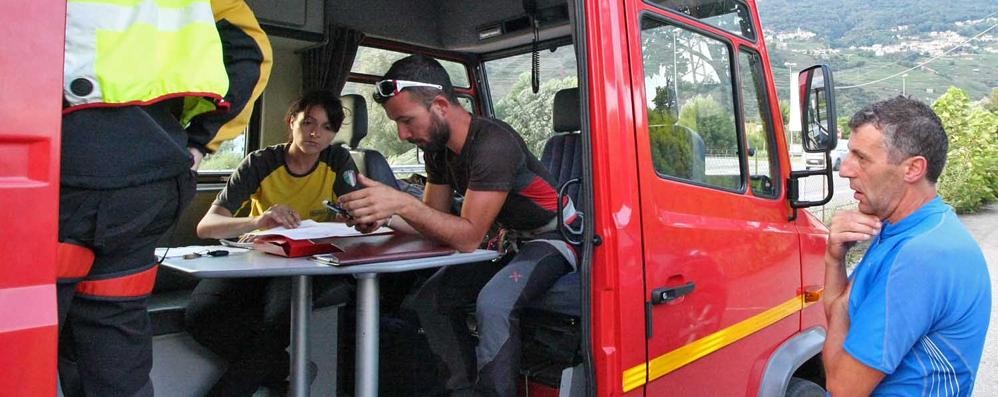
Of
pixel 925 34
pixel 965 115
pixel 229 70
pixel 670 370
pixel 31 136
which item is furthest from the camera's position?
pixel 925 34

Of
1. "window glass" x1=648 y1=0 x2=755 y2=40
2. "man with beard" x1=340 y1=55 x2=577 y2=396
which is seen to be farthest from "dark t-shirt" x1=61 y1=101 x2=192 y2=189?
"window glass" x1=648 y1=0 x2=755 y2=40

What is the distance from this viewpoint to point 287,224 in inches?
107

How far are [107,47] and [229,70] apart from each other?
40cm

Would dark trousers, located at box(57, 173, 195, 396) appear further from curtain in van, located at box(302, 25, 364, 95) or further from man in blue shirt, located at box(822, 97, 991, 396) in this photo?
curtain in van, located at box(302, 25, 364, 95)

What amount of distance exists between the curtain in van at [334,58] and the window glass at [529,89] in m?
0.97

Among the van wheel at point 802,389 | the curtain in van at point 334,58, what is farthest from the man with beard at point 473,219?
the curtain in van at point 334,58

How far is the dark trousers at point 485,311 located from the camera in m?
2.17

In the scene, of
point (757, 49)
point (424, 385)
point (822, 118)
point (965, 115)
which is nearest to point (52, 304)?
point (424, 385)

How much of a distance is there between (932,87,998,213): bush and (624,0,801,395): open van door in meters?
14.0

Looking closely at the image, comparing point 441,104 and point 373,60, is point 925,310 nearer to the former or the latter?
point 441,104

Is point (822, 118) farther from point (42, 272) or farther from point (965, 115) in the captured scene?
point (965, 115)

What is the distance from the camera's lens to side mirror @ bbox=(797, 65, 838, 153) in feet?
7.80

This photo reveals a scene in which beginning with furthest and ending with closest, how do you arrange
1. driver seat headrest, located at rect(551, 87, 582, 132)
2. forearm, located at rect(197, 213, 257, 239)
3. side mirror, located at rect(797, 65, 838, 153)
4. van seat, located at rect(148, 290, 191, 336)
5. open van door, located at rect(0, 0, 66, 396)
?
driver seat headrest, located at rect(551, 87, 582, 132), forearm, located at rect(197, 213, 257, 239), van seat, located at rect(148, 290, 191, 336), side mirror, located at rect(797, 65, 838, 153), open van door, located at rect(0, 0, 66, 396)

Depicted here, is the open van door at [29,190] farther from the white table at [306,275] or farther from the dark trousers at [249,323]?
the dark trousers at [249,323]
